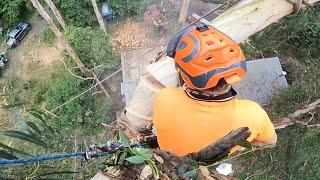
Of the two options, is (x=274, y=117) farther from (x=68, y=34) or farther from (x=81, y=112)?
(x=68, y=34)

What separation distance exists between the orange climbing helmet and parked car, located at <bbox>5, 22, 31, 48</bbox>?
15.2m

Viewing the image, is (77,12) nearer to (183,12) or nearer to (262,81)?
(183,12)

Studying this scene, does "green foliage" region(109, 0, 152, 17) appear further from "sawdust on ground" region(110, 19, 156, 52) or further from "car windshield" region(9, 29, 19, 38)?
"car windshield" region(9, 29, 19, 38)

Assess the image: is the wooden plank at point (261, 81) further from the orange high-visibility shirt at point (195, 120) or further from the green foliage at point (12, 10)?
the green foliage at point (12, 10)

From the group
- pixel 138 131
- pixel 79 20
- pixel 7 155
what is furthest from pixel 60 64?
pixel 7 155

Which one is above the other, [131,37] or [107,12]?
[107,12]

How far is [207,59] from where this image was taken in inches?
95.9

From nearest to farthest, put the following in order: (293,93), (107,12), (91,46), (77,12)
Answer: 1. (293,93)
2. (91,46)
3. (77,12)
4. (107,12)

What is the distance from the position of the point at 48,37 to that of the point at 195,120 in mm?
14676

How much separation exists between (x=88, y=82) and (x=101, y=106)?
1.13 meters

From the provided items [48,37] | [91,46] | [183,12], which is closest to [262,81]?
[183,12]

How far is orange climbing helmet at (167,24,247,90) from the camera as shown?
241 centimetres

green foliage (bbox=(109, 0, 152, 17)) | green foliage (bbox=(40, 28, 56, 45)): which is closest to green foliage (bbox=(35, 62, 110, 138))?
green foliage (bbox=(40, 28, 56, 45))

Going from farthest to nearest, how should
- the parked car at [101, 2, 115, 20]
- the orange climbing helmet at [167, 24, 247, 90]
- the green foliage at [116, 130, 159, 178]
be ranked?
the parked car at [101, 2, 115, 20] < the orange climbing helmet at [167, 24, 247, 90] < the green foliage at [116, 130, 159, 178]
